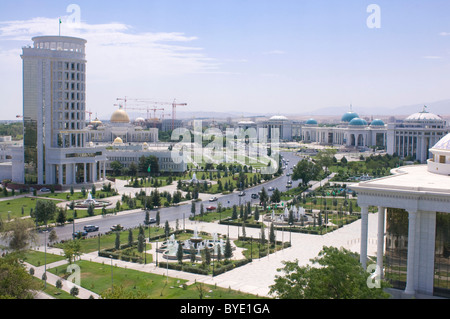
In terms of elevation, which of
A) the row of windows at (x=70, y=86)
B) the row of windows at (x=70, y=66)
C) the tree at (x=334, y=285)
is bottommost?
the tree at (x=334, y=285)

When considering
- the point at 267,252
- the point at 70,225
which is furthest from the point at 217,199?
the point at 267,252

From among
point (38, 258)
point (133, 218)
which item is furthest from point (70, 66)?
point (38, 258)

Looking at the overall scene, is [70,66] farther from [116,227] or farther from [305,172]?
[305,172]

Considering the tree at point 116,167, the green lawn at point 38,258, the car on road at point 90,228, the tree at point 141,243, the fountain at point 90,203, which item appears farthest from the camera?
the tree at point 116,167

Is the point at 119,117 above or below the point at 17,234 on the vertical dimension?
above

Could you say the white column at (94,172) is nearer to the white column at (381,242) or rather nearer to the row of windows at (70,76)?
→ the row of windows at (70,76)

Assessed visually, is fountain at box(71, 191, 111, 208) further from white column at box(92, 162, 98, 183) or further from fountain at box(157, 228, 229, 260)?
fountain at box(157, 228, 229, 260)

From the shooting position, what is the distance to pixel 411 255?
2556 cm

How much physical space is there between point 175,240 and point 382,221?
52.8 feet

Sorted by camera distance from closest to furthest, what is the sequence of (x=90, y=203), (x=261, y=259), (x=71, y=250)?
1. (x=71, y=250)
2. (x=261, y=259)
3. (x=90, y=203)

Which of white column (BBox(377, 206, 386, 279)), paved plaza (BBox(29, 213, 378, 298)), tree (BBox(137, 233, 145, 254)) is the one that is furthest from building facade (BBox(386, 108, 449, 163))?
tree (BBox(137, 233, 145, 254))

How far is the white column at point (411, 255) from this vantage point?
25.5 meters

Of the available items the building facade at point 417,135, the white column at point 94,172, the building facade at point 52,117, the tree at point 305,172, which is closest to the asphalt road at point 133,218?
the tree at point 305,172

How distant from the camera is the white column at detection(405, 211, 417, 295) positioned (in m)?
25.5
